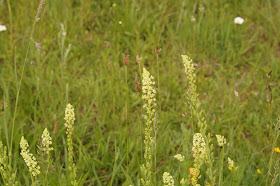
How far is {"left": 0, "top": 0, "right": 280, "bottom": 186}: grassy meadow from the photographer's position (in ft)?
8.11

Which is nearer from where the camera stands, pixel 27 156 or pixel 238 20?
pixel 27 156

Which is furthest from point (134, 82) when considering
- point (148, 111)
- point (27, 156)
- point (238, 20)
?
point (27, 156)

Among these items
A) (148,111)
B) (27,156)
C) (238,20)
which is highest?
(238,20)

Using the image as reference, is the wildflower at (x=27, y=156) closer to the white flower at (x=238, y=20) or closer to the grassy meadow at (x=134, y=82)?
the grassy meadow at (x=134, y=82)

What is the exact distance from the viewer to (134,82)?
327 centimetres

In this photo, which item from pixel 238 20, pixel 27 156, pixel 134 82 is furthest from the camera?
pixel 238 20

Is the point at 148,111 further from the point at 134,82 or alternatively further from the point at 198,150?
the point at 134,82

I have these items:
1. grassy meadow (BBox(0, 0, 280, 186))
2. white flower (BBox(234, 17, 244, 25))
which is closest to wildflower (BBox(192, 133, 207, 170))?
grassy meadow (BBox(0, 0, 280, 186))

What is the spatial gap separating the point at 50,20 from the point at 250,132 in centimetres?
214

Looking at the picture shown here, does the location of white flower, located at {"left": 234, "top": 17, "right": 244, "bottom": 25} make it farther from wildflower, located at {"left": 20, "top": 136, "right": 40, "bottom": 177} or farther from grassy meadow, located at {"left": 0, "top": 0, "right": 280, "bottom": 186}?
wildflower, located at {"left": 20, "top": 136, "right": 40, "bottom": 177}

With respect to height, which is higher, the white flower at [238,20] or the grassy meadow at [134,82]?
the white flower at [238,20]

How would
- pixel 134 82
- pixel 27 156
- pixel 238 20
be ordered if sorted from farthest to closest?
pixel 238 20
pixel 134 82
pixel 27 156

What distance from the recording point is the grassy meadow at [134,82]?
97.3 inches

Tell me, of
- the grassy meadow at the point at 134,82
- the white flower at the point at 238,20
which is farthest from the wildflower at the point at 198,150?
the white flower at the point at 238,20
